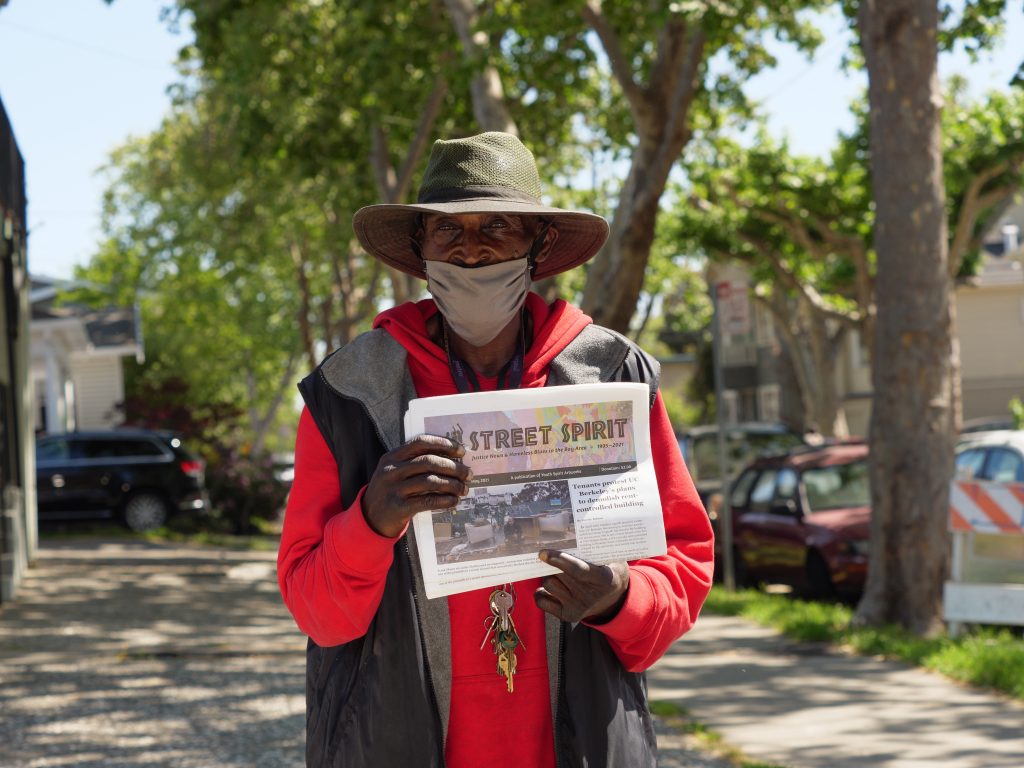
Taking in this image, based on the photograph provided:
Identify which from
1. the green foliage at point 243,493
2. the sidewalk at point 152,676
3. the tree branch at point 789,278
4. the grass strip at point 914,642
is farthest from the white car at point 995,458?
the green foliage at point 243,493

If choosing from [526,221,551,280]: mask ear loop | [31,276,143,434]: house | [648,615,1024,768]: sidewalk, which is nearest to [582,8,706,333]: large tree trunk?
[648,615,1024,768]: sidewalk

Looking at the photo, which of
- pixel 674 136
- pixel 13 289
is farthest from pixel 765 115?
pixel 13 289

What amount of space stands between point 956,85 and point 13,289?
38411 millimetres

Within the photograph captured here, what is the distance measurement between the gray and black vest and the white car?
11.6m

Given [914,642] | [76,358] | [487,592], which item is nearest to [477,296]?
[487,592]

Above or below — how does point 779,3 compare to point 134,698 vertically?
above

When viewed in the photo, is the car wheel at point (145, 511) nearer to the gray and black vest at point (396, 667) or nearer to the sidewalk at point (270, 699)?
the sidewalk at point (270, 699)

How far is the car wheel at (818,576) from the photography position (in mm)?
13438

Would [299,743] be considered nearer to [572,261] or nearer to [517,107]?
[572,261]

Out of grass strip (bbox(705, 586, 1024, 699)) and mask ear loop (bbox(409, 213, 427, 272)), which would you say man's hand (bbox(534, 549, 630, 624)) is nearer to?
mask ear loop (bbox(409, 213, 427, 272))

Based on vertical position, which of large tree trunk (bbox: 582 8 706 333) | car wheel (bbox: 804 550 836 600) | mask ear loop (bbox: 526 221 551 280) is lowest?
car wheel (bbox: 804 550 836 600)

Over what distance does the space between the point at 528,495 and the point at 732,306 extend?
12.0 m

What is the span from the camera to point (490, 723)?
2.63 meters

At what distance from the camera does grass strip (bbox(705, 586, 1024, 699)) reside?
322 inches
